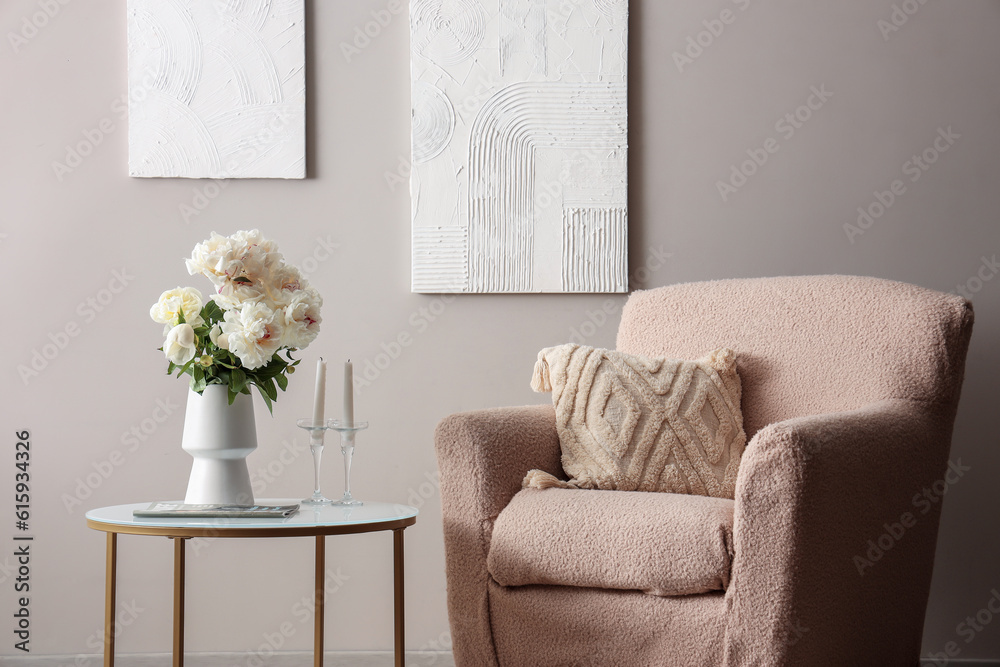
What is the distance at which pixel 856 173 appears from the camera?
222 centimetres

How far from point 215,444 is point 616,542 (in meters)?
0.70

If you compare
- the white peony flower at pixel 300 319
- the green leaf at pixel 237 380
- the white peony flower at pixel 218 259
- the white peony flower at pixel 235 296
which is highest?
the white peony flower at pixel 218 259

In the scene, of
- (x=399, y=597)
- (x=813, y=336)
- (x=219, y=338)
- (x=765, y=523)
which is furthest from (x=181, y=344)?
(x=813, y=336)

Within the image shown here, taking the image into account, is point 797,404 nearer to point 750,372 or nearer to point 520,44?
point 750,372

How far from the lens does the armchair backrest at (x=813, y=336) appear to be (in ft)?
5.46

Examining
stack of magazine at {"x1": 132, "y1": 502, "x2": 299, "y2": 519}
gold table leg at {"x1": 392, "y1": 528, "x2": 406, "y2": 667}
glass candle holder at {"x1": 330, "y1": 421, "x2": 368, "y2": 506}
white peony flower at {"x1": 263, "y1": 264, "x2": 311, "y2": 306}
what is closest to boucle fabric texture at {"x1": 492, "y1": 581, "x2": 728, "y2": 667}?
gold table leg at {"x1": 392, "y1": 528, "x2": 406, "y2": 667}

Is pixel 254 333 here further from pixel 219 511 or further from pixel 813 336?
pixel 813 336

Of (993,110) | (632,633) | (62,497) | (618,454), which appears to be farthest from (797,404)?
(62,497)

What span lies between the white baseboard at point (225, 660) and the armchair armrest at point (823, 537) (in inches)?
41.8

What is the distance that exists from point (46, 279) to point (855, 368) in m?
2.00

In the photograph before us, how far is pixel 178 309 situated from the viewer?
1420 mm

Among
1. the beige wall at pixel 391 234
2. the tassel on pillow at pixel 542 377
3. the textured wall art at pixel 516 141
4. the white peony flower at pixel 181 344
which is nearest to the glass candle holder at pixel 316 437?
the white peony flower at pixel 181 344

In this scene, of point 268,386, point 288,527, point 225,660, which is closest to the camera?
point 288,527

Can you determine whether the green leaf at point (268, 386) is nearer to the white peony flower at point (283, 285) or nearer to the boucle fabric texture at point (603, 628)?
the white peony flower at point (283, 285)
